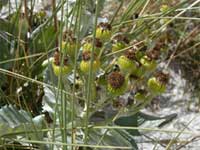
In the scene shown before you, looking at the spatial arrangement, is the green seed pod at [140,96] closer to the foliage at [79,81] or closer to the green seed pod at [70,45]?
the foliage at [79,81]

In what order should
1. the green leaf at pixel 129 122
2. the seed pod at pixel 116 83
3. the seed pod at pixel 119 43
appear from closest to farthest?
the seed pod at pixel 116 83 → the seed pod at pixel 119 43 → the green leaf at pixel 129 122

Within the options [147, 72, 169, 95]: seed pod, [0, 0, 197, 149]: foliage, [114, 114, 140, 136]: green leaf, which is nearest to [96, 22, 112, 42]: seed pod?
[0, 0, 197, 149]: foliage

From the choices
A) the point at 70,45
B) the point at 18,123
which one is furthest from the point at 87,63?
the point at 18,123

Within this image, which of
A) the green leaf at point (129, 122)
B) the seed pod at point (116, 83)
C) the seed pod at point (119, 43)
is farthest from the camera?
the green leaf at point (129, 122)

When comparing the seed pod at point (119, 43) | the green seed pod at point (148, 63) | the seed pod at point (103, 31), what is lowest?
the green seed pod at point (148, 63)

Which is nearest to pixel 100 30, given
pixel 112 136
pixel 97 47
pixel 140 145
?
pixel 97 47

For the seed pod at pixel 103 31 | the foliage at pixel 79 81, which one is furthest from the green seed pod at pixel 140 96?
the seed pod at pixel 103 31

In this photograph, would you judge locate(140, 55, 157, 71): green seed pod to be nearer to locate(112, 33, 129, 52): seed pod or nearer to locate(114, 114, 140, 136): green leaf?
locate(112, 33, 129, 52): seed pod

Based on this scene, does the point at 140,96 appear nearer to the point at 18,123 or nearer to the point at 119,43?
the point at 119,43

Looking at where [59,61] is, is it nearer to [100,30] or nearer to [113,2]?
[100,30]
